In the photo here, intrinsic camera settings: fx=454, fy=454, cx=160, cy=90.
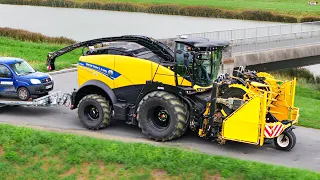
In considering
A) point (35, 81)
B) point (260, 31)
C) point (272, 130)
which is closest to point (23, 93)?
point (35, 81)

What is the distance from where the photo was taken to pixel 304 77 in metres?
30.1

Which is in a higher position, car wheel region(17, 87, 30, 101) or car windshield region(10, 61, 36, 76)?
car windshield region(10, 61, 36, 76)

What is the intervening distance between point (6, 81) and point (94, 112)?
11.9 feet

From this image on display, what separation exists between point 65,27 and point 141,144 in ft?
115

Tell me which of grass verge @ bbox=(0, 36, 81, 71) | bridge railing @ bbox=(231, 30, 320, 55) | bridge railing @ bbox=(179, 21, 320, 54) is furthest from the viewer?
bridge railing @ bbox=(179, 21, 320, 54)

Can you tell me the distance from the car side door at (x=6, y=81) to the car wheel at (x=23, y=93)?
26 cm

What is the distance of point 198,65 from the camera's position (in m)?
12.3

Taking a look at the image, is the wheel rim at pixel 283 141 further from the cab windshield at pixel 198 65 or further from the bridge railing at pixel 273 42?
the bridge railing at pixel 273 42

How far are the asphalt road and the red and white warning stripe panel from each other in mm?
566

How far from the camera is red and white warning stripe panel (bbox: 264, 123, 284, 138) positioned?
11.3 m

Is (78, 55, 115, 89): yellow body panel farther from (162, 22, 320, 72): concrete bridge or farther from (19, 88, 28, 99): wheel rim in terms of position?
(162, 22, 320, 72): concrete bridge

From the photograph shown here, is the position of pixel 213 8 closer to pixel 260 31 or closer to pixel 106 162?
pixel 260 31

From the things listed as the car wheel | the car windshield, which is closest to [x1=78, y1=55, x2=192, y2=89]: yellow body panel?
the car wheel

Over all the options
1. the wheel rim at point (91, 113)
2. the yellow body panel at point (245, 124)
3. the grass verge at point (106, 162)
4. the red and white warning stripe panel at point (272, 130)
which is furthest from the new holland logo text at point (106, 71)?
the red and white warning stripe panel at point (272, 130)
